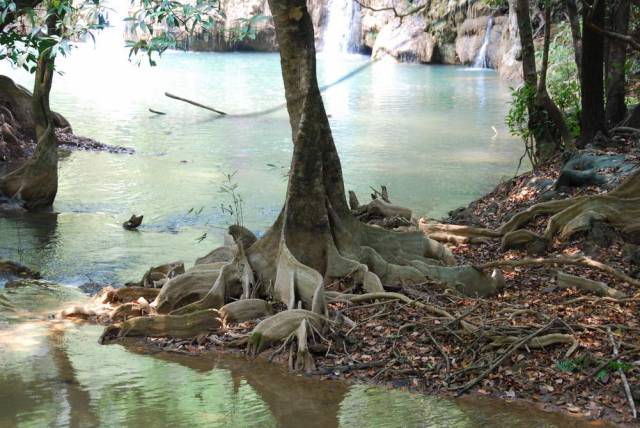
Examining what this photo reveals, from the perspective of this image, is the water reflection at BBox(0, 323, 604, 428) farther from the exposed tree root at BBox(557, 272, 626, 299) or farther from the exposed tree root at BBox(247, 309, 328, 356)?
the exposed tree root at BBox(557, 272, 626, 299)

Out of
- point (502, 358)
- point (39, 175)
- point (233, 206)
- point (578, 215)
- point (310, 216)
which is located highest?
point (310, 216)

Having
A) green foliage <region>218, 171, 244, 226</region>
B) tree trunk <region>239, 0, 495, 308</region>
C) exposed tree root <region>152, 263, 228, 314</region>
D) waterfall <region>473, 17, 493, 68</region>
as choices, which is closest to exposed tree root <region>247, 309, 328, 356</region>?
tree trunk <region>239, 0, 495, 308</region>

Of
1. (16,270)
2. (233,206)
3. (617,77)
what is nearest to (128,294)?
(16,270)

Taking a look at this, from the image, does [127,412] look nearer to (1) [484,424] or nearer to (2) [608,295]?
(1) [484,424]

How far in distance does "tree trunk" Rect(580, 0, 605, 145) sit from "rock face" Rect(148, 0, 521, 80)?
2340 centimetres

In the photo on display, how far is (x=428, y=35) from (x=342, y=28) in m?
9.96

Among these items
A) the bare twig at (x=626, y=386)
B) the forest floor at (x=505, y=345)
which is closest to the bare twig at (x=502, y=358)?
the forest floor at (x=505, y=345)

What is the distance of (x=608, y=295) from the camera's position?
26.0 ft

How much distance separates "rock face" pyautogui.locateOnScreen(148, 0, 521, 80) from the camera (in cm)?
4184

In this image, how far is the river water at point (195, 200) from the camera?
6.17 metres

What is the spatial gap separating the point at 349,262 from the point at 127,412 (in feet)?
10.3

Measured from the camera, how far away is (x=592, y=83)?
1325 centimetres

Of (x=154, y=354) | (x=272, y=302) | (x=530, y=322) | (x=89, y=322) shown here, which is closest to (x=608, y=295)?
(x=530, y=322)

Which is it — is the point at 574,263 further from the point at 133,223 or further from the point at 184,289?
the point at 133,223
